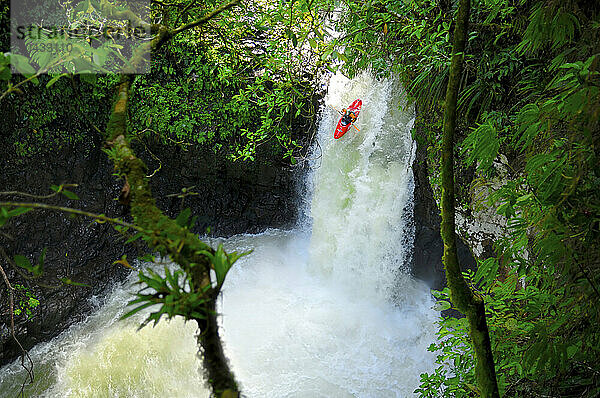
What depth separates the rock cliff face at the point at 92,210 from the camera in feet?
17.5

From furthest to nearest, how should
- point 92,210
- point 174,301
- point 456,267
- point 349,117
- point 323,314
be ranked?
point 349,117
point 323,314
point 92,210
point 456,267
point 174,301

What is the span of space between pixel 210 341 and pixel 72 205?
5.89m

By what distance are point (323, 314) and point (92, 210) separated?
3808 mm

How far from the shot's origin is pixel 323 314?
598 centimetres

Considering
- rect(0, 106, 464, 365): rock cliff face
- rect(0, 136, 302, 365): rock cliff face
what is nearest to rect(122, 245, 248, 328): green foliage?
rect(0, 136, 302, 365): rock cliff face

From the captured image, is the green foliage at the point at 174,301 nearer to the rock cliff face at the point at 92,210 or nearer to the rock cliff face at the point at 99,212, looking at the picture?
the rock cliff face at the point at 92,210

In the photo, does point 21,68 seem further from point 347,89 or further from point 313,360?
point 347,89

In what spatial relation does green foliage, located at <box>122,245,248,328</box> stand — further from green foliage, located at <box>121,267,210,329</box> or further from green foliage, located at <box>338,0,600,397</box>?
green foliage, located at <box>338,0,600,397</box>

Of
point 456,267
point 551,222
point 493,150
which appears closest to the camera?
point 456,267

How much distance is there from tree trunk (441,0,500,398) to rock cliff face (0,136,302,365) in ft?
10.2

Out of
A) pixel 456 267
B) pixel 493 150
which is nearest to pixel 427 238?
Result: pixel 493 150

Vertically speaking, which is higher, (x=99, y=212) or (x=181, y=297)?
(x=99, y=212)

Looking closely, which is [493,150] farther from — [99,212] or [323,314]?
[99,212]

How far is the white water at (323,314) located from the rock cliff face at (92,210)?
323 millimetres
